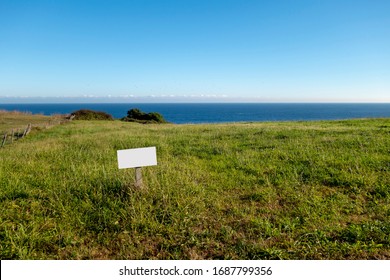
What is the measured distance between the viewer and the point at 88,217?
442 centimetres

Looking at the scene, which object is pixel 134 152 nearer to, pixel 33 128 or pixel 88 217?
pixel 88 217

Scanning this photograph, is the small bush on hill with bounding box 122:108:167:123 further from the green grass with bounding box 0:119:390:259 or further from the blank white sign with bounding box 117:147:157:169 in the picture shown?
the blank white sign with bounding box 117:147:157:169

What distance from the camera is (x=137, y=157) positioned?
15.5 ft

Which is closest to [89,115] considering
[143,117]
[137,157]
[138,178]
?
[143,117]

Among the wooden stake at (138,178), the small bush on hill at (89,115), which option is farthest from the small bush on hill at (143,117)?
the wooden stake at (138,178)

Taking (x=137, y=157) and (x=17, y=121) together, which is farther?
(x=17, y=121)

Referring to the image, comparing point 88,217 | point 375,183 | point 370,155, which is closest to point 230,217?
point 88,217

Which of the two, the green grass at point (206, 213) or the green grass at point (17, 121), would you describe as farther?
the green grass at point (17, 121)

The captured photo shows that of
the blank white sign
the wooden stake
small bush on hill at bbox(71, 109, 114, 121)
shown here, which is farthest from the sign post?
small bush on hill at bbox(71, 109, 114, 121)

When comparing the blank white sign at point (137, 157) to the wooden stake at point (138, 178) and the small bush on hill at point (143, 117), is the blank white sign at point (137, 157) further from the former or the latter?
the small bush on hill at point (143, 117)

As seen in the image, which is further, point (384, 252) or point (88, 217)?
point (88, 217)

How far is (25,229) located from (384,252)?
5.50 metres

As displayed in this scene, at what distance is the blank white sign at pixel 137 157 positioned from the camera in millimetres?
4648

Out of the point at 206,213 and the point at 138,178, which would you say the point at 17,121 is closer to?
the point at 138,178
